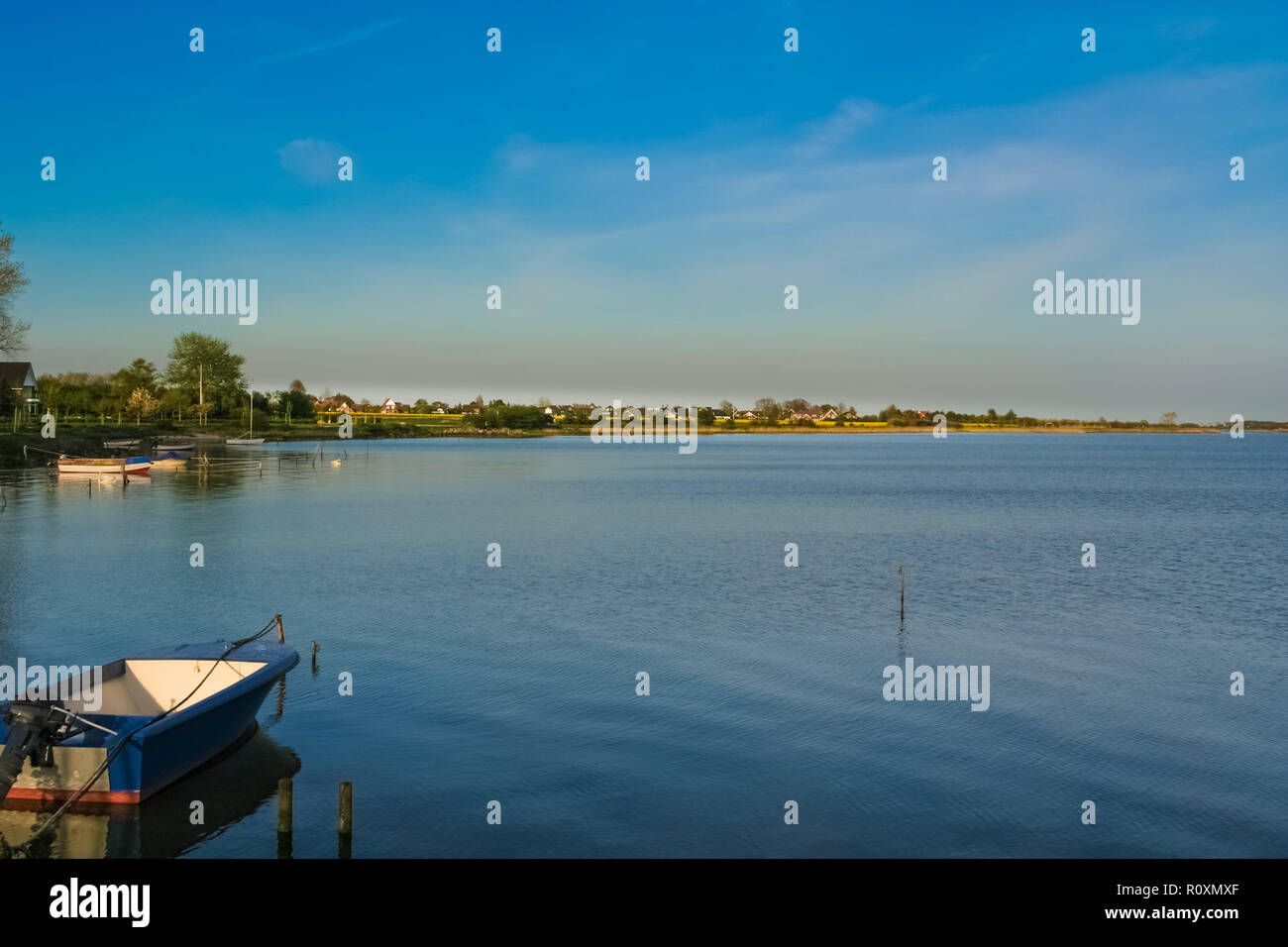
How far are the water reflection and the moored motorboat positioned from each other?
0.20 metres

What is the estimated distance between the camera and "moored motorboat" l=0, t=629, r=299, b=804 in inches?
529

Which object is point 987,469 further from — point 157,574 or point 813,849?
point 813,849

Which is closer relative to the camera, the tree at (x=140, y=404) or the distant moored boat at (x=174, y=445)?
the distant moored boat at (x=174, y=445)

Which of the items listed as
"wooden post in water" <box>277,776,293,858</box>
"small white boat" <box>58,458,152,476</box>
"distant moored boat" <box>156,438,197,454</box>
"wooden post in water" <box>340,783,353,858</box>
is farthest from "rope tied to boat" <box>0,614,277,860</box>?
"distant moored boat" <box>156,438,197,454</box>

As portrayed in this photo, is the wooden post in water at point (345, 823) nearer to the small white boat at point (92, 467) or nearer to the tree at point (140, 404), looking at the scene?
the small white boat at point (92, 467)

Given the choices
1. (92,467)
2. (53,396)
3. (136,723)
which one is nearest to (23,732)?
(136,723)

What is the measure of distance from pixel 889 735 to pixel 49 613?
24088mm

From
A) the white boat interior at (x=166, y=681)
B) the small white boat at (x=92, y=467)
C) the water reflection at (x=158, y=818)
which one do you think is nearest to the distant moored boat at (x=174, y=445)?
the small white boat at (x=92, y=467)

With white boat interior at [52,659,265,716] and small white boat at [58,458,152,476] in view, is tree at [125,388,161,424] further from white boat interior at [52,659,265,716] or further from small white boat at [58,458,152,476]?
white boat interior at [52,659,265,716]

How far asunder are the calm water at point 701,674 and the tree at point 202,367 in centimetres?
10693

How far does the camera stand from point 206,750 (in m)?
15.9

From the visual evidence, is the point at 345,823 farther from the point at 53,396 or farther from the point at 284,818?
the point at 53,396

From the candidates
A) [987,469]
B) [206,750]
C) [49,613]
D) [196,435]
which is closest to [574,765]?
[206,750]

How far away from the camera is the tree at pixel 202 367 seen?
155m
